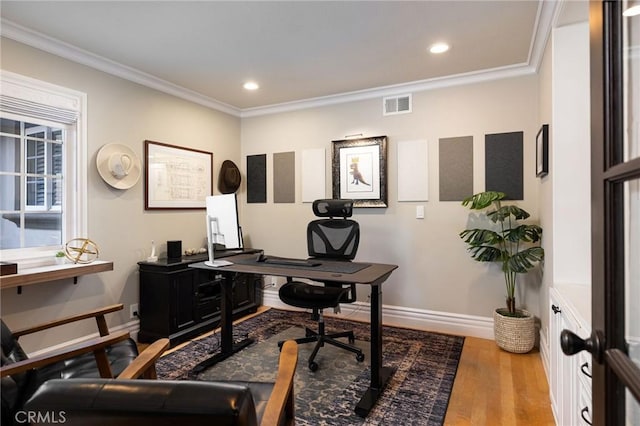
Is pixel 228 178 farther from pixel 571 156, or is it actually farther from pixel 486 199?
pixel 571 156

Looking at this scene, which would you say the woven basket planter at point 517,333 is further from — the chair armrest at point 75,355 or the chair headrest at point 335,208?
the chair armrest at point 75,355

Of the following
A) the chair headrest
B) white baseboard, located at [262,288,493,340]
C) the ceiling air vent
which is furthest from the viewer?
the ceiling air vent

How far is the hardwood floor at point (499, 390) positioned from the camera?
2035mm

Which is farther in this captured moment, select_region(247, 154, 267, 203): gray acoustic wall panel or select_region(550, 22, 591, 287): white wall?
select_region(247, 154, 267, 203): gray acoustic wall panel

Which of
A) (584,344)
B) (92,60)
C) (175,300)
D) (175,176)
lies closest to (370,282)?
(584,344)

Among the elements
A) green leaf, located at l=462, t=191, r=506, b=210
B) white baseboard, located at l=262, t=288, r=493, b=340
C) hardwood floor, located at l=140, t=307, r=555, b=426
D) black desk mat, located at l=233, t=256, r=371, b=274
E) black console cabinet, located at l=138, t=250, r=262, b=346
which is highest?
green leaf, located at l=462, t=191, r=506, b=210

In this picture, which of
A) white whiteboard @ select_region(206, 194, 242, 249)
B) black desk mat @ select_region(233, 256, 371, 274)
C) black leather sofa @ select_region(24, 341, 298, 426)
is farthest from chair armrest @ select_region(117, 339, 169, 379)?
black desk mat @ select_region(233, 256, 371, 274)

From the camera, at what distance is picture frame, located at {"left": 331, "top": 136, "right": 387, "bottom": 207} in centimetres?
379

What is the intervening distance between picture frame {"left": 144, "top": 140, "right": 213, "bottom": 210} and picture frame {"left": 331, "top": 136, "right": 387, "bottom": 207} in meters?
1.55

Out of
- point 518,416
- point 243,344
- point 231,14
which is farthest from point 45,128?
point 518,416

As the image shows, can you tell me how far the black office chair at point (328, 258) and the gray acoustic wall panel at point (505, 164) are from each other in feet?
4.58

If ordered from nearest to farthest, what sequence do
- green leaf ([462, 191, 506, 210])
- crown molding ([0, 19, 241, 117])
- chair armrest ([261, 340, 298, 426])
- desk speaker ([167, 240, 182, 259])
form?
chair armrest ([261, 340, 298, 426]) → crown molding ([0, 19, 241, 117]) → green leaf ([462, 191, 506, 210]) → desk speaker ([167, 240, 182, 259])

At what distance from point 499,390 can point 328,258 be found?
5.42ft

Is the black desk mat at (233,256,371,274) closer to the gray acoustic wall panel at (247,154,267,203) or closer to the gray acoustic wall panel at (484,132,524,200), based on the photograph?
the gray acoustic wall panel at (484,132,524,200)
